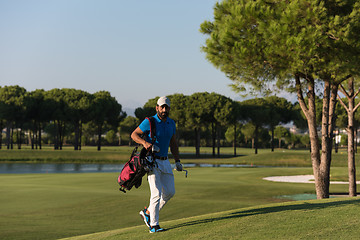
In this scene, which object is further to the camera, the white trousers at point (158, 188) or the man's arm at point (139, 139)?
the white trousers at point (158, 188)

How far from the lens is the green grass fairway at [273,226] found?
8.27 meters

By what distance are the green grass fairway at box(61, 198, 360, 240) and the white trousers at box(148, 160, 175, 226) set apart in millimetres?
447

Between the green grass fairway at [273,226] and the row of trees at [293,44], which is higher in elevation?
the row of trees at [293,44]

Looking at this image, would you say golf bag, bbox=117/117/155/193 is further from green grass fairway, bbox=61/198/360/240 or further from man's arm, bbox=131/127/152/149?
green grass fairway, bbox=61/198/360/240

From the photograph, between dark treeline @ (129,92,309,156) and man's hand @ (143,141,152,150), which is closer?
man's hand @ (143,141,152,150)

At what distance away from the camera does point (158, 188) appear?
29.9ft

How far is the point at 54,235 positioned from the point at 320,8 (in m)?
12.0

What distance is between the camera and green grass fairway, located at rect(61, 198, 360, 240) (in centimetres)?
827

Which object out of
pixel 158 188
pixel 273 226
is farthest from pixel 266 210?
pixel 158 188

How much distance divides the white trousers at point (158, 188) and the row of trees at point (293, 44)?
29.9ft

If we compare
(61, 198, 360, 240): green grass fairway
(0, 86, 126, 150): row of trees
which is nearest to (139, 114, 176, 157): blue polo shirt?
(61, 198, 360, 240): green grass fairway

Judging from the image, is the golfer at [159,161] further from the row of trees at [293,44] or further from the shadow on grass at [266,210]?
the row of trees at [293,44]

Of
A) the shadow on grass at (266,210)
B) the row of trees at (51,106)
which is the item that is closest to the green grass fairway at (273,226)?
the shadow on grass at (266,210)

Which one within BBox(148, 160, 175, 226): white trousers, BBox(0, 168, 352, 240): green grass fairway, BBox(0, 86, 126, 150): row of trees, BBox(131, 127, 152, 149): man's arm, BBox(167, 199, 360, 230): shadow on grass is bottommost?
BBox(0, 168, 352, 240): green grass fairway
